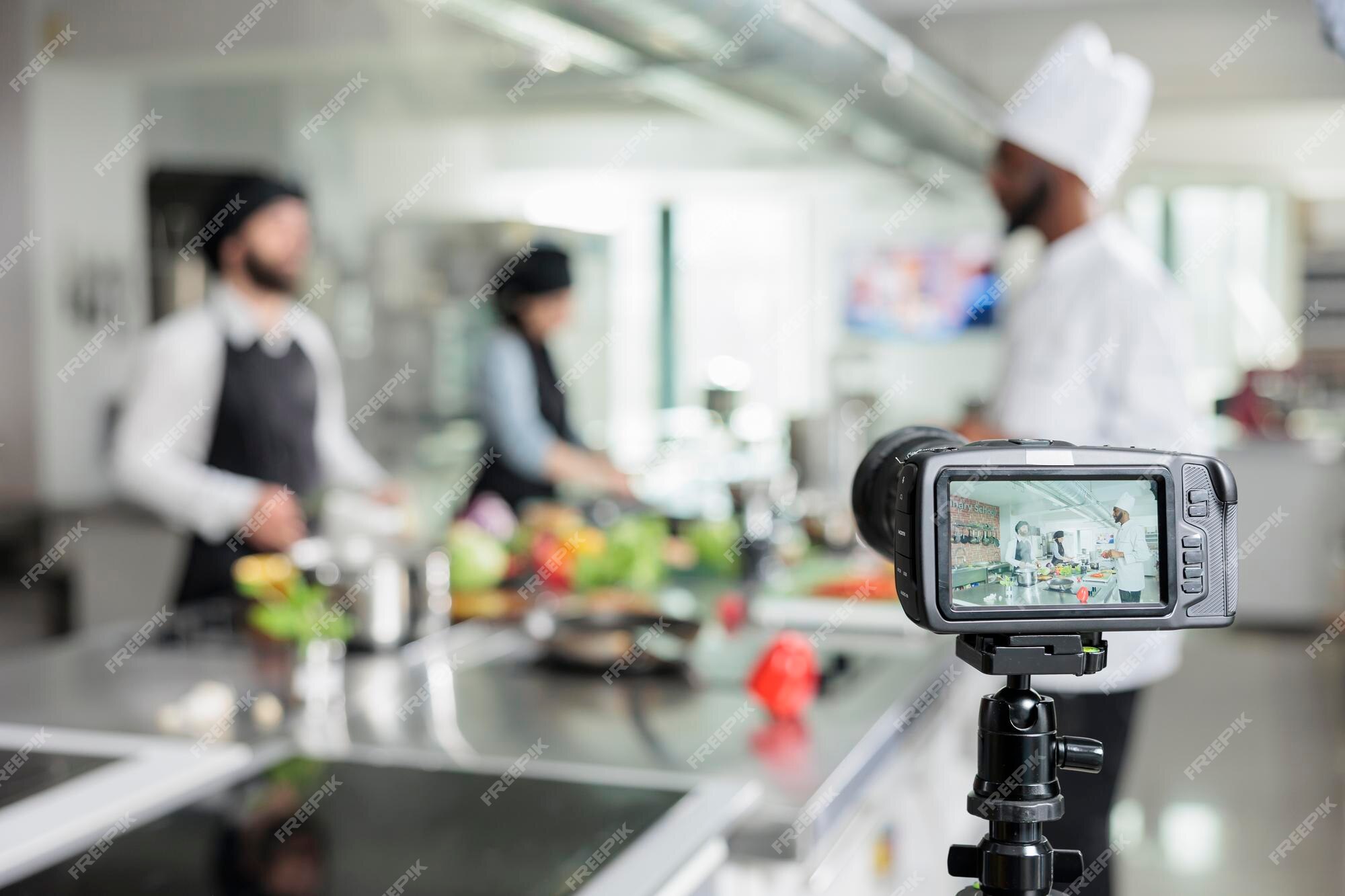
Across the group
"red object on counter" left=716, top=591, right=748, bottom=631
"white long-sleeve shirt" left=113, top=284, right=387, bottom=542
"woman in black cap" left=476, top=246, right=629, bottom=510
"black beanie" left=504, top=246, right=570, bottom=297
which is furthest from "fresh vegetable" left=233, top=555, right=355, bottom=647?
"black beanie" left=504, top=246, right=570, bottom=297

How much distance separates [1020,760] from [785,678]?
3.02 feet

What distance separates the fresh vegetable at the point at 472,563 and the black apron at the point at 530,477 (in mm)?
1207

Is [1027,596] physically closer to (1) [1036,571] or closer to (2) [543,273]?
(1) [1036,571]

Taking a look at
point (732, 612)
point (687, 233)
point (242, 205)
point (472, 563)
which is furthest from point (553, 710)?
point (687, 233)

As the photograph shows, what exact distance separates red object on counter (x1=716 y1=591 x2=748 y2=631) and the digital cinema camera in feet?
4.78

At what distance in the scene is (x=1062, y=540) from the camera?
2.53 feet

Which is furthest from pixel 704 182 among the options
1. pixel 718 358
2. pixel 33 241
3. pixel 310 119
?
pixel 33 241

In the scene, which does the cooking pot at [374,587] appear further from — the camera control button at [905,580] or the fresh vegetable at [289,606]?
the camera control button at [905,580]

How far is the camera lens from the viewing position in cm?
92

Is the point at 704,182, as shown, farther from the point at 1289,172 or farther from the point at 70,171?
the point at 70,171

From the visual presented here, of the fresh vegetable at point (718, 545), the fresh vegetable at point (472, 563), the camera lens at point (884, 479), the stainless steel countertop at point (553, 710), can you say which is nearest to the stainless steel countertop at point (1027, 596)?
the camera lens at point (884, 479)

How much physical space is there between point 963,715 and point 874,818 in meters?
0.64

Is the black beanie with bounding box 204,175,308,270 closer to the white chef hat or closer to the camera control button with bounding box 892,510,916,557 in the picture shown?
the white chef hat

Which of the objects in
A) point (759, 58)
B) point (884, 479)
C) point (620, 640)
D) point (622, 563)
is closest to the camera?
point (884, 479)
